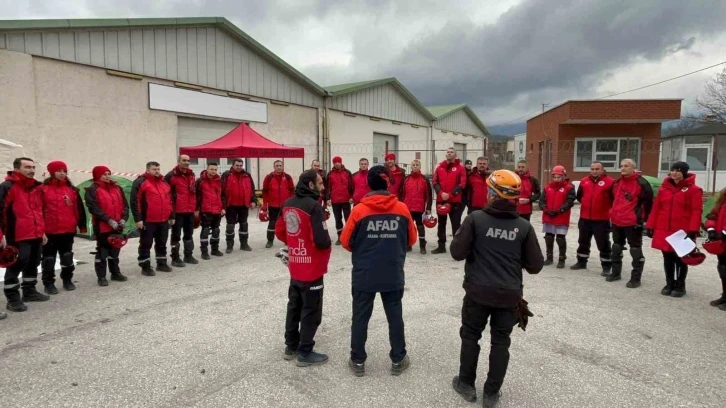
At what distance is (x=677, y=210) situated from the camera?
5.44 metres

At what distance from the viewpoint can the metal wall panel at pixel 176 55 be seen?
34.4 ft

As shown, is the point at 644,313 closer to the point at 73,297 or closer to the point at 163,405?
the point at 163,405

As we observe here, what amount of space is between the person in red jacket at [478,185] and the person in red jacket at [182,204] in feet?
16.8

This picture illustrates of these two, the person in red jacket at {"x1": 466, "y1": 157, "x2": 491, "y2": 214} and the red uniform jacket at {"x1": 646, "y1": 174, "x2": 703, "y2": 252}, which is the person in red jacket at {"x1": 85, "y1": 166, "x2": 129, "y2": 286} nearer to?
the person in red jacket at {"x1": 466, "y1": 157, "x2": 491, "y2": 214}

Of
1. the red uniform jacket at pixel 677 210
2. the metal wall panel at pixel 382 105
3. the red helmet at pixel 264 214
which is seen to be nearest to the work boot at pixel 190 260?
the red helmet at pixel 264 214

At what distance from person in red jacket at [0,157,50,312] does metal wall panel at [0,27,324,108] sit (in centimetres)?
681

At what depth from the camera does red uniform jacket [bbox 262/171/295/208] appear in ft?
28.4

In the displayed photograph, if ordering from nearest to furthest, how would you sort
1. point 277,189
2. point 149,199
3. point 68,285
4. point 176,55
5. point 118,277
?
point 68,285, point 118,277, point 149,199, point 277,189, point 176,55

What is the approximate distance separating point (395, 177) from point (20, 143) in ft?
29.2

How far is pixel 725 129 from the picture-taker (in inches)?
863

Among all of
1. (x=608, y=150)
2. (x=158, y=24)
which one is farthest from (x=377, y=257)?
(x=608, y=150)

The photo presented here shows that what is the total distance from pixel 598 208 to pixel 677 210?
4.02ft

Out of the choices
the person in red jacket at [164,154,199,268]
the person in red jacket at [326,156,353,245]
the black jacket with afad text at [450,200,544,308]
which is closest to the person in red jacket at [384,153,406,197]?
the person in red jacket at [326,156,353,245]

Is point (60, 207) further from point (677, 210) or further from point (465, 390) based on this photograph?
point (677, 210)
